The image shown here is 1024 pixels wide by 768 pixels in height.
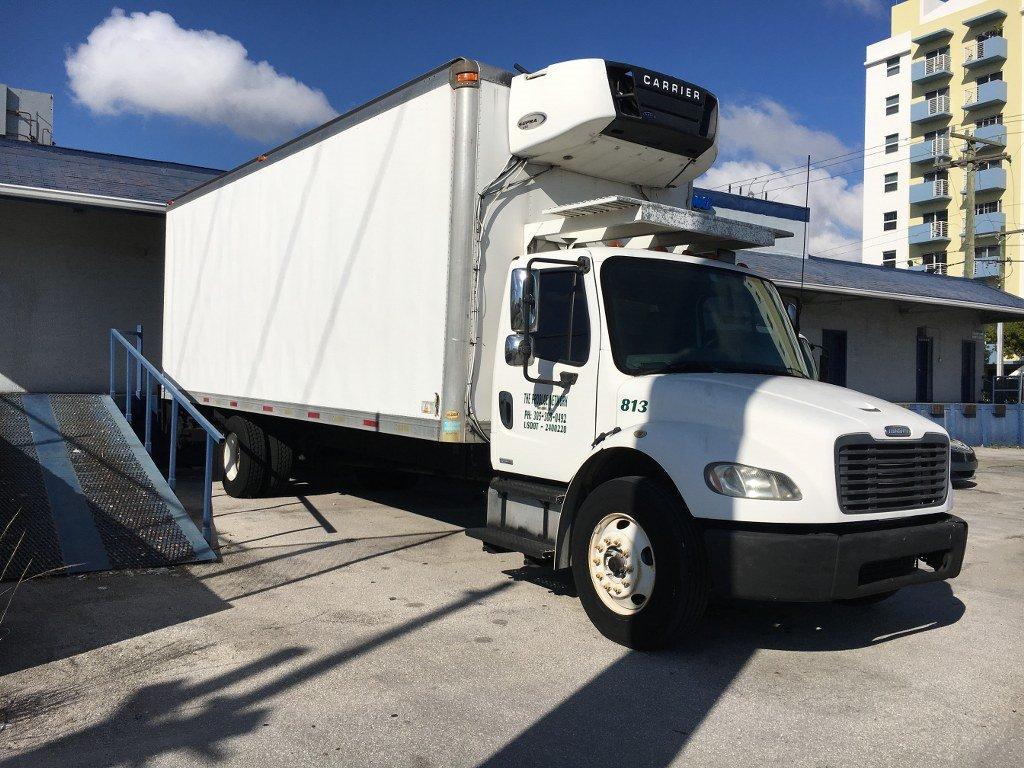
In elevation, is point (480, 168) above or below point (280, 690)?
above

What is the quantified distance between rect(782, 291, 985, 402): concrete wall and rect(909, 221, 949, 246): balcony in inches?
1575

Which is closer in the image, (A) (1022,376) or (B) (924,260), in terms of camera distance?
(A) (1022,376)

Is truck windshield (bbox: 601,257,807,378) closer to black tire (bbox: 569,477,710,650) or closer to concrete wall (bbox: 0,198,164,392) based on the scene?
black tire (bbox: 569,477,710,650)

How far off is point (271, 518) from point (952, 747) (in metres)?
7.14

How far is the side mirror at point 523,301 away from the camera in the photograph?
5.70m

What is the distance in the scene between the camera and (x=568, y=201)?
22.6ft

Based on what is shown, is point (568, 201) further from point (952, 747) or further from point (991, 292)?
point (991, 292)

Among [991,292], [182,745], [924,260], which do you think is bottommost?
[182,745]

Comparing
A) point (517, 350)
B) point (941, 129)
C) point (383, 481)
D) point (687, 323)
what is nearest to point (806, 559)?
point (687, 323)

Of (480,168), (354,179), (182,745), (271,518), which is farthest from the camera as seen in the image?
(271,518)

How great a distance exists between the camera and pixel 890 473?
5.05 m

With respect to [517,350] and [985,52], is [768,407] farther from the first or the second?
[985,52]

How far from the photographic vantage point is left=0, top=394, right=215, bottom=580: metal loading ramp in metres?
6.95

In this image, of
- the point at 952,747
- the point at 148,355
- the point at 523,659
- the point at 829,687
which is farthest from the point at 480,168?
the point at 148,355
